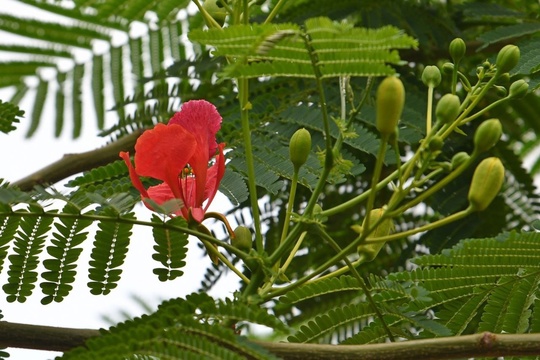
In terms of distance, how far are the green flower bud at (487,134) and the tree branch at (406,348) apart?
23 centimetres

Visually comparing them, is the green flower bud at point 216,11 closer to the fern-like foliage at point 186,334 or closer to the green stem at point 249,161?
the green stem at point 249,161

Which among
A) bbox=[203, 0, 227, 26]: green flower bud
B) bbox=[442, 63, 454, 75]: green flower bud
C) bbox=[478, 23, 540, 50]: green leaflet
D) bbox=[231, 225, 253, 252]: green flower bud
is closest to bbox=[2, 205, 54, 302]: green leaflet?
bbox=[231, 225, 253, 252]: green flower bud

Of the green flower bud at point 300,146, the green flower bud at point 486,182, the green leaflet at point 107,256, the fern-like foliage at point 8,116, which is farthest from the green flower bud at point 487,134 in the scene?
the fern-like foliage at point 8,116

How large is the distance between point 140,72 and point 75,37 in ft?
0.68

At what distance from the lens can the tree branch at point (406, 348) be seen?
1.19m

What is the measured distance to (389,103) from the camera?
1.16 m

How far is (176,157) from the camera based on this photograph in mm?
1369

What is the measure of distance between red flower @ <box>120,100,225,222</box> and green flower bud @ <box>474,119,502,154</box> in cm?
37

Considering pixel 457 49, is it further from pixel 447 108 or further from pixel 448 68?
pixel 447 108

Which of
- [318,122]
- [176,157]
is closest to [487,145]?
[176,157]

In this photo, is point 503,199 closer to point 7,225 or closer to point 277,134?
point 277,134

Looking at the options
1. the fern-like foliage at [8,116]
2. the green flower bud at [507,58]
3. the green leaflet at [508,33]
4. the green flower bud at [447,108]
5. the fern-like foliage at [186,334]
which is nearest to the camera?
the fern-like foliage at [186,334]

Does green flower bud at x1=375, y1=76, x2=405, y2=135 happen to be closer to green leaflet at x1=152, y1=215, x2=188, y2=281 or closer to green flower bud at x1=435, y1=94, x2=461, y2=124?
green flower bud at x1=435, y1=94, x2=461, y2=124

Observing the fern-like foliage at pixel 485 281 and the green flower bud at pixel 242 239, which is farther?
the fern-like foliage at pixel 485 281
